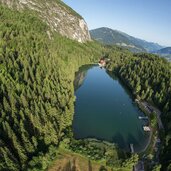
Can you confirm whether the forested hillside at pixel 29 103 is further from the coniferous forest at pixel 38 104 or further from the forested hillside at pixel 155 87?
the forested hillside at pixel 155 87

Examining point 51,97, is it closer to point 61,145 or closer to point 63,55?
point 61,145

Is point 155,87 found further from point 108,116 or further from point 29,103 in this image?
point 29,103

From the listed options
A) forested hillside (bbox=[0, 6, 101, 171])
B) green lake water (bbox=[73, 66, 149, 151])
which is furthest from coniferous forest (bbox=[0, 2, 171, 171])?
green lake water (bbox=[73, 66, 149, 151])

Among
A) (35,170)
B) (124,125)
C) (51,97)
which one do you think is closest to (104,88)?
(124,125)

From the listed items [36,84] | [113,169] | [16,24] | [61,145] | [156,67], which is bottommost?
[113,169]

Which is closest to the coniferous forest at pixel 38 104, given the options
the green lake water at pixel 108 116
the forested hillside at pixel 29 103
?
the forested hillside at pixel 29 103

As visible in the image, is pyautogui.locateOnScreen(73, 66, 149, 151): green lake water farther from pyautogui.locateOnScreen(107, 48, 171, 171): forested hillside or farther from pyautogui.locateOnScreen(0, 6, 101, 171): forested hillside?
pyautogui.locateOnScreen(0, 6, 101, 171): forested hillside
